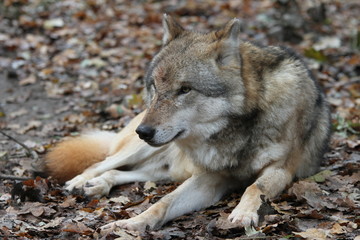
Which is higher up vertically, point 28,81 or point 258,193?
point 28,81

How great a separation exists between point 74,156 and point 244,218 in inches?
91.7

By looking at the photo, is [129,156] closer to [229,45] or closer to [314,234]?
[229,45]

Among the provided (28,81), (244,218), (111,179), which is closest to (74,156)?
(111,179)

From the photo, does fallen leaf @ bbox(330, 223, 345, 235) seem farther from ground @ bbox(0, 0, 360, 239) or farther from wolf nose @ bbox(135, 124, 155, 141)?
wolf nose @ bbox(135, 124, 155, 141)

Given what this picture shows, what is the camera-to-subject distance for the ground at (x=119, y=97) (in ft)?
13.6

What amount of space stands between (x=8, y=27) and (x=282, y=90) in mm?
8672

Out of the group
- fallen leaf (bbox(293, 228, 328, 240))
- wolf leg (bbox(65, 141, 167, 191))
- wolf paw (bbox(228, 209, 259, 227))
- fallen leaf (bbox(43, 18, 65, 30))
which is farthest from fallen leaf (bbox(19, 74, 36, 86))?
fallen leaf (bbox(293, 228, 328, 240))

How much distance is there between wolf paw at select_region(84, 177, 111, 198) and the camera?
511cm

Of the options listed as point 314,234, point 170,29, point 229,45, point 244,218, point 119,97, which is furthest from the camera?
point 119,97

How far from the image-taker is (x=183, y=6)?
12914mm

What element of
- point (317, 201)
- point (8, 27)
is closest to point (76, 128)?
point (317, 201)

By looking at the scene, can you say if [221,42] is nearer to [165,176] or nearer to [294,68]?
[294,68]

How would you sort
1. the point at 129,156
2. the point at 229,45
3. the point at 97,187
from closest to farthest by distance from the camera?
the point at 229,45
the point at 97,187
the point at 129,156

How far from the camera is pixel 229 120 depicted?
173 inches
